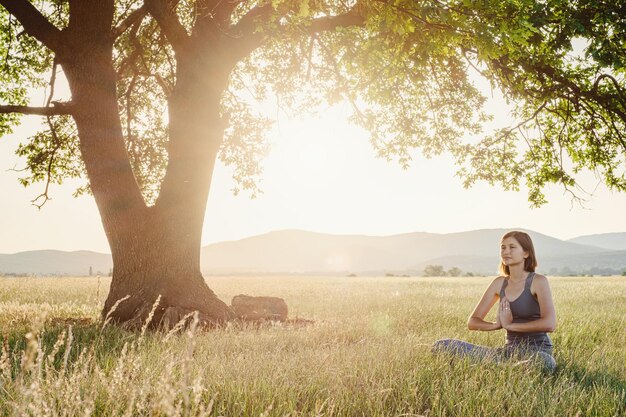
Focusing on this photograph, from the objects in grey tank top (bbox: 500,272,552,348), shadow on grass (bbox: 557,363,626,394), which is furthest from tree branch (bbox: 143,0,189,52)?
shadow on grass (bbox: 557,363,626,394)

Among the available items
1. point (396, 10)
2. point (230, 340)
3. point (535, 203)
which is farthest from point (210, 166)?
point (535, 203)

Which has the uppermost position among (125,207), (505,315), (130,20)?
(130,20)

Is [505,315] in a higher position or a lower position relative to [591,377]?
higher

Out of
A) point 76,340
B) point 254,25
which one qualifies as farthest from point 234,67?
point 76,340

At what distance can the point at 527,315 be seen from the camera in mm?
Answer: 6367

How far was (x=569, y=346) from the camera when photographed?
8.10 metres

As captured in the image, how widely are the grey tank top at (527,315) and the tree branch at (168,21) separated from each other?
326 inches

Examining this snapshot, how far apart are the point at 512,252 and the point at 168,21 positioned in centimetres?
814

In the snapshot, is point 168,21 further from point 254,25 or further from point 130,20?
point 130,20

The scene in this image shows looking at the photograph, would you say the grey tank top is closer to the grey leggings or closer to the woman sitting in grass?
the woman sitting in grass

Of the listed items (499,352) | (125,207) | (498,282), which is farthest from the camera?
(125,207)

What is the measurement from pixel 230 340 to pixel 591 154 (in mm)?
11218

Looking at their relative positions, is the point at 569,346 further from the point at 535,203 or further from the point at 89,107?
the point at 89,107

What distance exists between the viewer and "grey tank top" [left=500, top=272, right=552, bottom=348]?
625 cm
